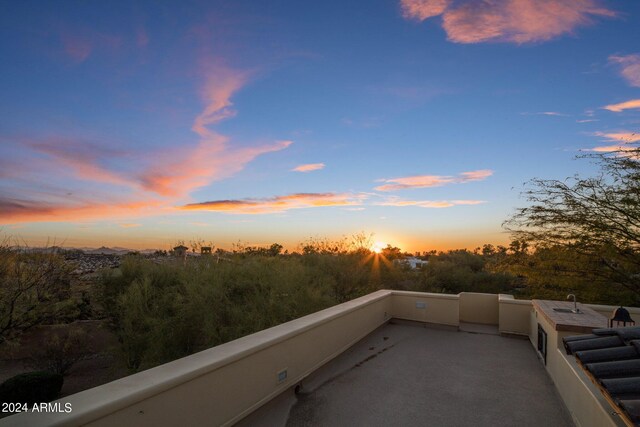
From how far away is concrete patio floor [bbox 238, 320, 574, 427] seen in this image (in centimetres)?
320

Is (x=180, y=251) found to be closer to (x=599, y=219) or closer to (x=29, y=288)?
(x=29, y=288)

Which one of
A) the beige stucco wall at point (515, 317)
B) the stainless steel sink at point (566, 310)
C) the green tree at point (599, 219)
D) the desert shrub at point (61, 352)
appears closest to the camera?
the stainless steel sink at point (566, 310)

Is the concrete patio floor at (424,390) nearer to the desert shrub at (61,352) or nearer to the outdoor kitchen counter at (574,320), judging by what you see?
the outdoor kitchen counter at (574,320)

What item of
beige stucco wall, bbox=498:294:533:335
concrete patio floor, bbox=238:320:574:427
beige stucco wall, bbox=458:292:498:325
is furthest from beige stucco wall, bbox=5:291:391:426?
beige stucco wall, bbox=458:292:498:325

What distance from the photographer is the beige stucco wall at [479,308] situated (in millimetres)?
6898

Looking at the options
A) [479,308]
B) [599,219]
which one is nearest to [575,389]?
[479,308]

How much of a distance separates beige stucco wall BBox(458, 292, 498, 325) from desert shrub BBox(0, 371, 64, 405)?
8.79 metres

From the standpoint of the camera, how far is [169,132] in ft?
25.4

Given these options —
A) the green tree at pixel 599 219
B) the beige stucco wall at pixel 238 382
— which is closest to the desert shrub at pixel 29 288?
the beige stucco wall at pixel 238 382

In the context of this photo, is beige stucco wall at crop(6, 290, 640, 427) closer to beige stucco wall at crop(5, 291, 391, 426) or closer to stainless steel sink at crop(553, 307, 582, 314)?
beige stucco wall at crop(5, 291, 391, 426)

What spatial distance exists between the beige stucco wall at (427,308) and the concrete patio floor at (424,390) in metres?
0.81

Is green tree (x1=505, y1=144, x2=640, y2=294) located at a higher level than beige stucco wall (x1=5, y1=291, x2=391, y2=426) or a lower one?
higher

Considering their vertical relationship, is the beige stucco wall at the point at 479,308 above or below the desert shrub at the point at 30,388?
above

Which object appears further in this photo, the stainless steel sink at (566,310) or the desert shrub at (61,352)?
the desert shrub at (61,352)
